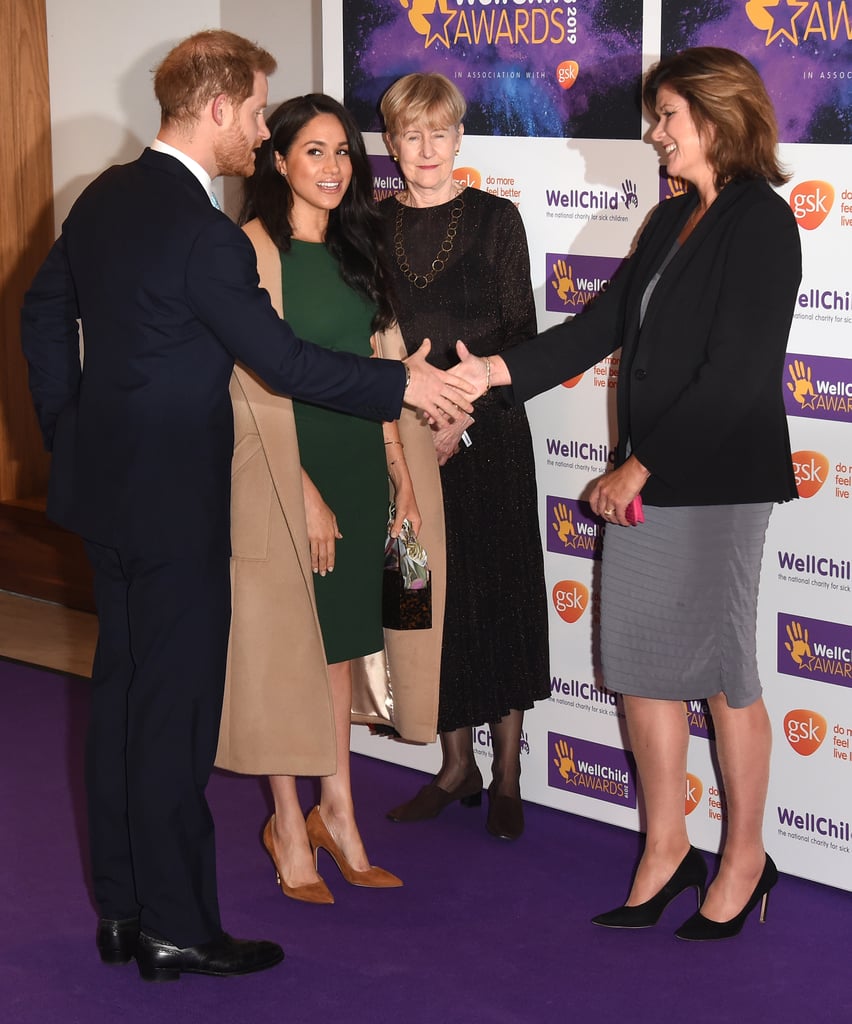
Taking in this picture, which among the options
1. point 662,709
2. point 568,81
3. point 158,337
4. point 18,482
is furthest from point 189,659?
point 18,482

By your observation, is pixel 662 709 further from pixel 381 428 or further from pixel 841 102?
pixel 841 102

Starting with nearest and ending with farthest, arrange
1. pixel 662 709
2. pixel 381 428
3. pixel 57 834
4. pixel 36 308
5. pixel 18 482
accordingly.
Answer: pixel 36 308 < pixel 662 709 < pixel 381 428 < pixel 57 834 < pixel 18 482

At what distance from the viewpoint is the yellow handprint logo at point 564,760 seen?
4.01 m

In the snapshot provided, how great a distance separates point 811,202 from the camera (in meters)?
3.27

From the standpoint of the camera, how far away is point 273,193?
3.36 meters

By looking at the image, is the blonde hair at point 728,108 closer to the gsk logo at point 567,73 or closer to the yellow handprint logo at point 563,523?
the gsk logo at point 567,73

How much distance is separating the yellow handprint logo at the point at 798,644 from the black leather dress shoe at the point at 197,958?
144 cm

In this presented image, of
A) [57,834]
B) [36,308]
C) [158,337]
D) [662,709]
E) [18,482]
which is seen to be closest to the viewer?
[158,337]

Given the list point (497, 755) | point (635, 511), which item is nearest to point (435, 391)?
point (635, 511)

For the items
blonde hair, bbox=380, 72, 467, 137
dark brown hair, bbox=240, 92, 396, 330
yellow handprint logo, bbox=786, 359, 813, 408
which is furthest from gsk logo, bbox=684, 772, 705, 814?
blonde hair, bbox=380, 72, 467, 137

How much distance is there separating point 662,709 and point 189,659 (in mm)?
1074

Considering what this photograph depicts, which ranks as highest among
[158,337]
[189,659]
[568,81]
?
[568,81]

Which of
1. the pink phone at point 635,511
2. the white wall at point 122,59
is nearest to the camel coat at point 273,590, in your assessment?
the pink phone at point 635,511

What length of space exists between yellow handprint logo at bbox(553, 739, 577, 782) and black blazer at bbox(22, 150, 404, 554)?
1448 millimetres
